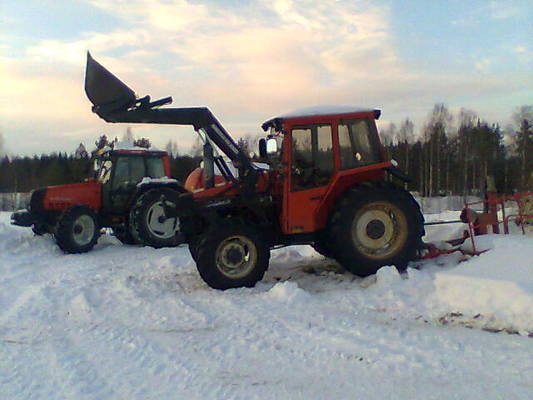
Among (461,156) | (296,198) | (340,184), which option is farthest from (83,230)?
(461,156)

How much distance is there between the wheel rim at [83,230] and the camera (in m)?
11.2

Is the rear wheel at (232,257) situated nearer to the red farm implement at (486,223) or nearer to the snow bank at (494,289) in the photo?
the snow bank at (494,289)

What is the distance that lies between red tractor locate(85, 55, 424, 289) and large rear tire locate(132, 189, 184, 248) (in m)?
4.14

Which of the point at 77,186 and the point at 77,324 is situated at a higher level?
the point at 77,186

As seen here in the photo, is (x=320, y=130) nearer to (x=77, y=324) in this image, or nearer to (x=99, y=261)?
(x=77, y=324)

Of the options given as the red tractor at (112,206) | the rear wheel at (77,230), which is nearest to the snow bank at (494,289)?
the red tractor at (112,206)

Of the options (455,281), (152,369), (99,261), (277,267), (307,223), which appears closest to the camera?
(152,369)

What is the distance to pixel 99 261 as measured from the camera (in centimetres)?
991

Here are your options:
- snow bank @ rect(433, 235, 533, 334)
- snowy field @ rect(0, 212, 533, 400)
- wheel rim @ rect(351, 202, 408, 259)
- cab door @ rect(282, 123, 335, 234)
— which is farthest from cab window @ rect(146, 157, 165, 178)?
snow bank @ rect(433, 235, 533, 334)

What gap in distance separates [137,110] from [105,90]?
594mm

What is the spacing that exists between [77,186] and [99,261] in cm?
292

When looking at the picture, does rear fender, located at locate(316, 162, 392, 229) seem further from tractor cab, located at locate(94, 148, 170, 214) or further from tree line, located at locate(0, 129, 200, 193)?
tree line, located at locate(0, 129, 200, 193)

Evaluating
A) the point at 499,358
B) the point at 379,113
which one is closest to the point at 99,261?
the point at 379,113

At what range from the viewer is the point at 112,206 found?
12328 mm
